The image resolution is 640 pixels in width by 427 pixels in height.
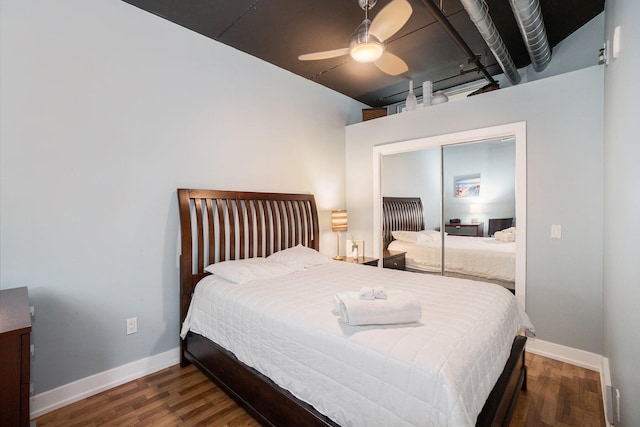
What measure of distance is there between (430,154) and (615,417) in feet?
8.79

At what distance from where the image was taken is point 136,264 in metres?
2.45

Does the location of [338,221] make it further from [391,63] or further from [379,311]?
[379,311]

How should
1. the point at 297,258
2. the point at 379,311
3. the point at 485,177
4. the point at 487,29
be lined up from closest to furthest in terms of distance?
the point at 379,311, the point at 487,29, the point at 297,258, the point at 485,177

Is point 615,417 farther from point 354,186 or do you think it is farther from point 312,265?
point 354,186

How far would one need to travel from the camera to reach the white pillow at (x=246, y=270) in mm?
2426

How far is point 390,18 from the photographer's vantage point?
1880 mm

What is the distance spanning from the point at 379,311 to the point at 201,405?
1.52m

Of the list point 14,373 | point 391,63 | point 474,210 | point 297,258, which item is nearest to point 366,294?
point 297,258

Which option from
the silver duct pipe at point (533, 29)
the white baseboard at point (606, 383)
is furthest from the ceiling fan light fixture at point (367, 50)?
the white baseboard at point (606, 383)

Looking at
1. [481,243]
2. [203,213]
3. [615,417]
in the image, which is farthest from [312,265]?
[615,417]

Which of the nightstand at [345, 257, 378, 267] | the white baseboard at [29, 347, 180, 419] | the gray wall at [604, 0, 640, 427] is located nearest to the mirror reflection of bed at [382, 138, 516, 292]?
the nightstand at [345, 257, 378, 267]

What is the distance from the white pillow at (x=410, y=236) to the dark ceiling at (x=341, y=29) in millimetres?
1972

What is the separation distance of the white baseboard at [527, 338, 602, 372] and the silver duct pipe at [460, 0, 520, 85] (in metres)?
2.72

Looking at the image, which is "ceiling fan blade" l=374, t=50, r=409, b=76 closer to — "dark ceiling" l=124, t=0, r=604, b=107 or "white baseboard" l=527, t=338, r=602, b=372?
"dark ceiling" l=124, t=0, r=604, b=107
